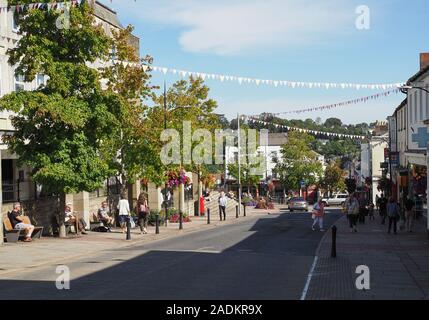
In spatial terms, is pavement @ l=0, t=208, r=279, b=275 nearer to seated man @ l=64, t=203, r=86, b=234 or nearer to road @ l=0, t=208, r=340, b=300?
seated man @ l=64, t=203, r=86, b=234

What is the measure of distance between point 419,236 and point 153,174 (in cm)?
1274

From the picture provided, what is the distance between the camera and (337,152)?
133750mm

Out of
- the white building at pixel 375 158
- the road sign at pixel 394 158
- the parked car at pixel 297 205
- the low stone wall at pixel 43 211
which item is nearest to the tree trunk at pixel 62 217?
the low stone wall at pixel 43 211

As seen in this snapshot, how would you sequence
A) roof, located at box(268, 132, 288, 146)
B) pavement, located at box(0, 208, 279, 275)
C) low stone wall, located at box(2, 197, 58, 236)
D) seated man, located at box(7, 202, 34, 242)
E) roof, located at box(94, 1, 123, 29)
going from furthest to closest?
roof, located at box(268, 132, 288, 146) < roof, located at box(94, 1, 123, 29) < low stone wall, located at box(2, 197, 58, 236) < seated man, located at box(7, 202, 34, 242) < pavement, located at box(0, 208, 279, 275)

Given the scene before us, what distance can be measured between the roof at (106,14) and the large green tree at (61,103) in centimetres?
1022

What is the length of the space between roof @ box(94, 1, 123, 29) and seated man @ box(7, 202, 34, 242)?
13.5m

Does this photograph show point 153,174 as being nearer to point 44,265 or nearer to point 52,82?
point 52,82

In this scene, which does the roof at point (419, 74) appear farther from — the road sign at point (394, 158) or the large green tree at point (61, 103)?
A: the large green tree at point (61, 103)

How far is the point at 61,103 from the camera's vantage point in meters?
23.7

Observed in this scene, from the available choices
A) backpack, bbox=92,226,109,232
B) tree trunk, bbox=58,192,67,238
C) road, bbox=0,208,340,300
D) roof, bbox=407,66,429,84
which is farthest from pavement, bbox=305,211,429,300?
tree trunk, bbox=58,192,67,238

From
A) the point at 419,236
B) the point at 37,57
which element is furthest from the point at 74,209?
the point at 419,236

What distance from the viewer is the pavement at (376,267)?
42.9 feet

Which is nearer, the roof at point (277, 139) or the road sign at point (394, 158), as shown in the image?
the road sign at point (394, 158)

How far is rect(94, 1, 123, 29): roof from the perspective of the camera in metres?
35.1
